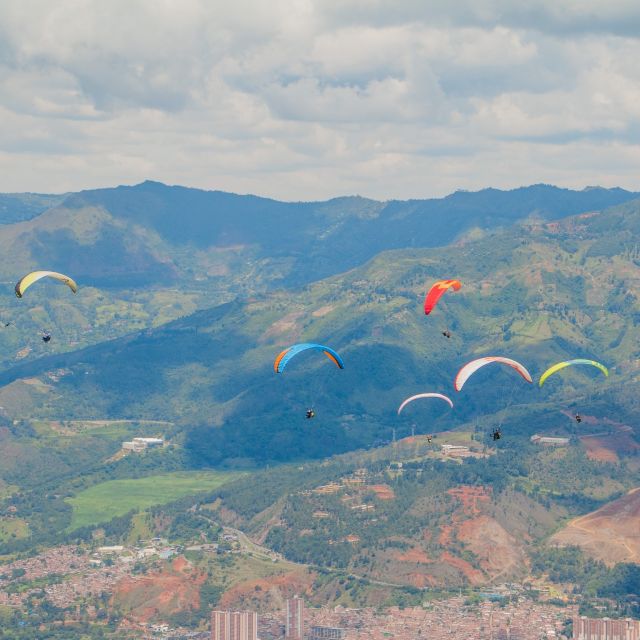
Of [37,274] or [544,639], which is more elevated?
[37,274]

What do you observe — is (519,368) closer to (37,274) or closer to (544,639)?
(37,274)

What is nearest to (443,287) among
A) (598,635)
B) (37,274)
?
(37,274)

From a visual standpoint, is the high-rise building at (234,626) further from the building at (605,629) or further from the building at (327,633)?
the building at (605,629)

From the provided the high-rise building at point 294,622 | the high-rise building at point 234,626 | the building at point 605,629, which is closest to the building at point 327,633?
the high-rise building at point 294,622

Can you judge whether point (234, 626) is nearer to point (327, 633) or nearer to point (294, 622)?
point (294, 622)

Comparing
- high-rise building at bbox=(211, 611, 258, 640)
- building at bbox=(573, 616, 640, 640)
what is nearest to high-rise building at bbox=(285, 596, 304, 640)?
high-rise building at bbox=(211, 611, 258, 640)

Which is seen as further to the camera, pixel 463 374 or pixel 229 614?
pixel 229 614

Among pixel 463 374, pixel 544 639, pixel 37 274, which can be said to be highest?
pixel 37 274
